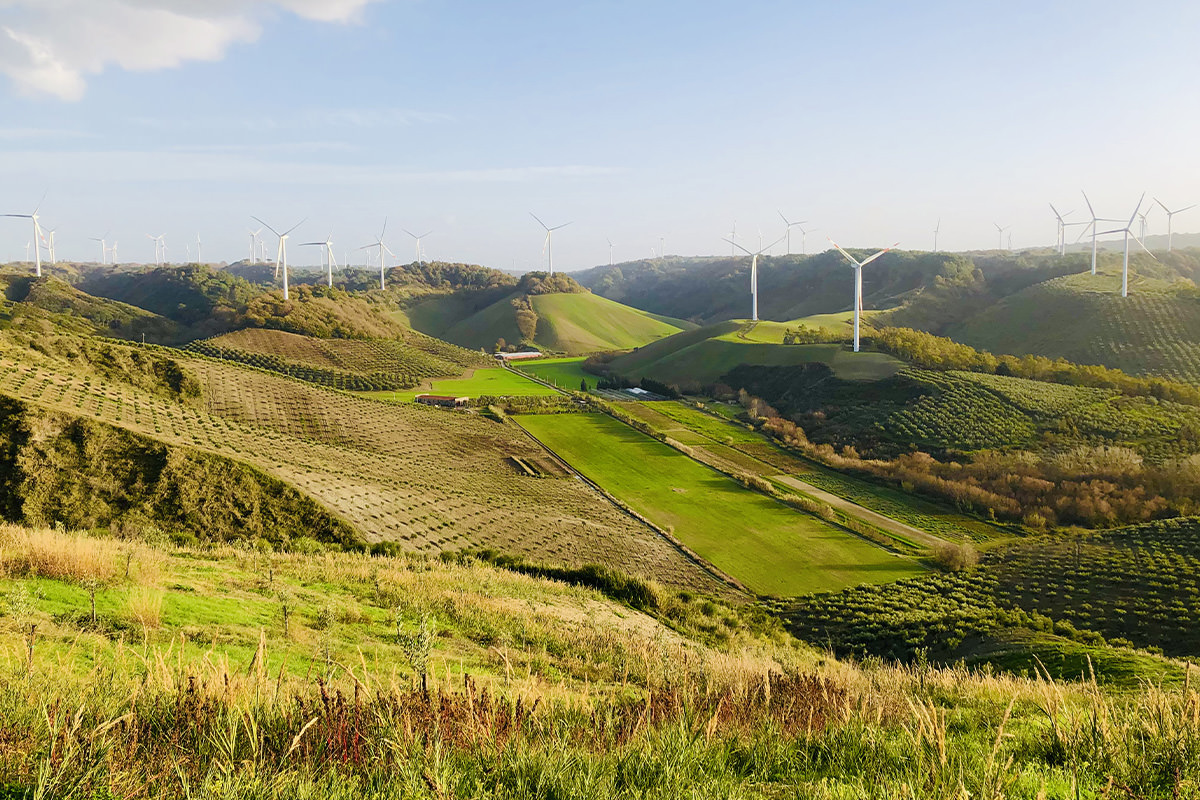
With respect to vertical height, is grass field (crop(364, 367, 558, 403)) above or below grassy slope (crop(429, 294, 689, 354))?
below

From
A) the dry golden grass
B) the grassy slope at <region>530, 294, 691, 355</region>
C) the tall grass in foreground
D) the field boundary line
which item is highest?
the grassy slope at <region>530, 294, 691, 355</region>

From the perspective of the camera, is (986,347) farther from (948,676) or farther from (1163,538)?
(948,676)

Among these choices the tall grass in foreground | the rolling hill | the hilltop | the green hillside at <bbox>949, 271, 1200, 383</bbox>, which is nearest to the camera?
the tall grass in foreground

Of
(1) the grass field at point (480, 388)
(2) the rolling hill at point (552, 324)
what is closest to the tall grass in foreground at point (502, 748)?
(1) the grass field at point (480, 388)

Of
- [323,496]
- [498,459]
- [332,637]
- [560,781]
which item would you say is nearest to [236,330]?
[498,459]

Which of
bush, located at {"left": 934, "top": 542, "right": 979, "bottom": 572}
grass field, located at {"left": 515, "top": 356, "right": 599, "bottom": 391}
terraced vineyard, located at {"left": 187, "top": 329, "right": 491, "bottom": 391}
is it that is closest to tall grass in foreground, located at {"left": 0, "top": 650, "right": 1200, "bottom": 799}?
bush, located at {"left": 934, "top": 542, "right": 979, "bottom": 572}

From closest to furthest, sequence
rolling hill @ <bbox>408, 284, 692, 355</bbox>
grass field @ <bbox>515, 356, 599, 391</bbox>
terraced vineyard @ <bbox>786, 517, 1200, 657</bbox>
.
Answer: terraced vineyard @ <bbox>786, 517, 1200, 657</bbox> < grass field @ <bbox>515, 356, 599, 391</bbox> < rolling hill @ <bbox>408, 284, 692, 355</bbox>

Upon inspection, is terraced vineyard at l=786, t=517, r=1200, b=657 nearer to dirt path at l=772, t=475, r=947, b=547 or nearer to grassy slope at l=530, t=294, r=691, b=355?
dirt path at l=772, t=475, r=947, b=547
